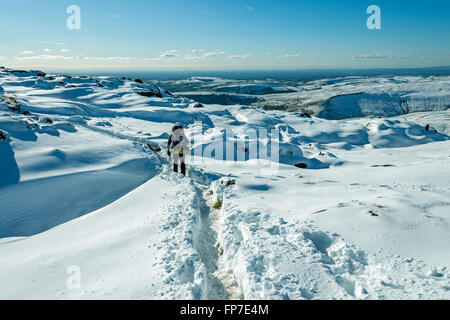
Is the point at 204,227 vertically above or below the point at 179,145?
below

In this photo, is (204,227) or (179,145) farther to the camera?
(179,145)

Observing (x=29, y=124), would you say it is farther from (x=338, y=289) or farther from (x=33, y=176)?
(x=338, y=289)

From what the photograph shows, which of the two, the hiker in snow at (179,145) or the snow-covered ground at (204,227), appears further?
the hiker in snow at (179,145)

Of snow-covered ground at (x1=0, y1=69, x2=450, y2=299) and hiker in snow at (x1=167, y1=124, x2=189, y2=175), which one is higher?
hiker in snow at (x1=167, y1=124, x2=189, y2=175)

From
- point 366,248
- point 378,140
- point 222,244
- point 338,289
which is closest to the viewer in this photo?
point 338,289

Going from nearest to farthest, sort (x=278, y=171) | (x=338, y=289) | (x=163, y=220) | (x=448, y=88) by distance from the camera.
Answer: (x=338, y=289), (x=163, y=220), (x=278, y=171), (x=448, y=88)

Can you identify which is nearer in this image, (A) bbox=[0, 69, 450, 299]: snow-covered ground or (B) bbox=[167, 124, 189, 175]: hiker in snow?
(A) bbox=[0, 69, 450, 299]: snow-covered ground

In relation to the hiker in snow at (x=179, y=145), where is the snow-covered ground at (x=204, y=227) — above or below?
below

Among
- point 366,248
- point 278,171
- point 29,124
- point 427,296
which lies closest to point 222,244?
point 366,248

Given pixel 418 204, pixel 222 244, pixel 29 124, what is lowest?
pixel 222 244

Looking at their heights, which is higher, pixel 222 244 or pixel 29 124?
pixel 29 124

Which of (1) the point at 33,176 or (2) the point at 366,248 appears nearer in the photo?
(2) the point at 366,248

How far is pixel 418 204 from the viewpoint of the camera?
23.6 feet
